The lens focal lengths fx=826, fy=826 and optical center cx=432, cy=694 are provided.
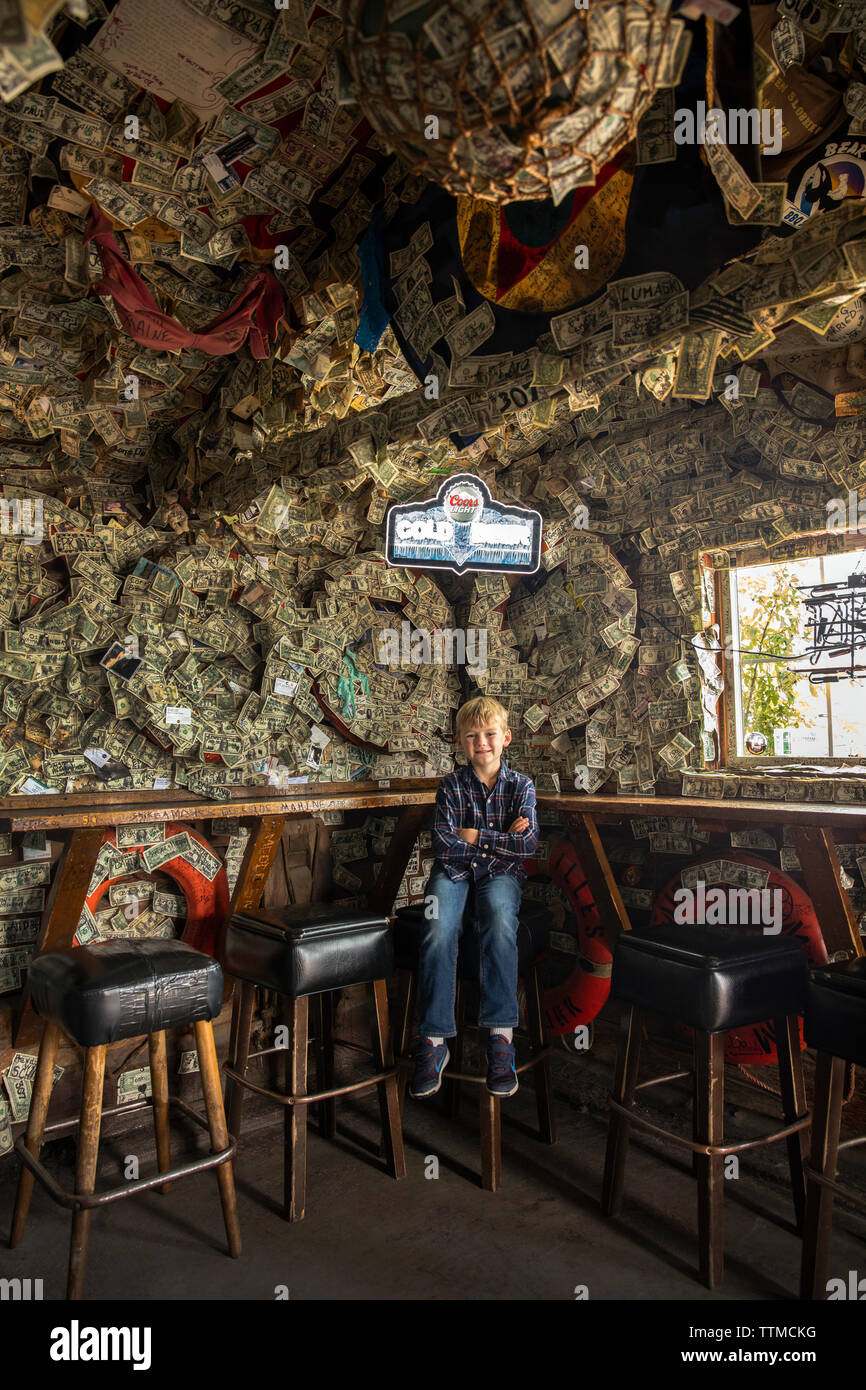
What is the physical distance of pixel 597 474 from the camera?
3.75m

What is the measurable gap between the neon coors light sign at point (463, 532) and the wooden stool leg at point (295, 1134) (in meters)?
1.68

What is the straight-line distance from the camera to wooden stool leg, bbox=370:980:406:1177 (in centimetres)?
286

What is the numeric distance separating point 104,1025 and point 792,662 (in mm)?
2774

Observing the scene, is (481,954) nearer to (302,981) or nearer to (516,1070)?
(516,1070)

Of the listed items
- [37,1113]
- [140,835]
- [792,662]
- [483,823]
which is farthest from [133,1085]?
[792,662]

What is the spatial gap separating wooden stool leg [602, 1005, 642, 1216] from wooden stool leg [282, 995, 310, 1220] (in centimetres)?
96

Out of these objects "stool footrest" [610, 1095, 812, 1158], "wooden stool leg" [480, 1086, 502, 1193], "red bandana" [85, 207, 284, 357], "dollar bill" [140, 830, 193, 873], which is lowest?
"wooden stool leg" [480, 1086, 502, 1193]

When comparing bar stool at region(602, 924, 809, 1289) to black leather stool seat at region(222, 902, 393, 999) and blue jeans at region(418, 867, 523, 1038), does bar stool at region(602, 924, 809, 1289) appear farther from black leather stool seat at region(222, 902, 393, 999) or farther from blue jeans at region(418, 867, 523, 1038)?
black leather stool seat at region(222, 902, 393, 999)

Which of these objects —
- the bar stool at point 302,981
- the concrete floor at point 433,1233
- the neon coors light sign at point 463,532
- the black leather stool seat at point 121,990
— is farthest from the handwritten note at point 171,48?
the concrete floor at point 433,1233

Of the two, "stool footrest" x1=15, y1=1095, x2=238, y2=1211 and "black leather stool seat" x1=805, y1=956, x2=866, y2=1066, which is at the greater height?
"black leather stool seat" x1=805, y1=956, x2=866, y2=1066

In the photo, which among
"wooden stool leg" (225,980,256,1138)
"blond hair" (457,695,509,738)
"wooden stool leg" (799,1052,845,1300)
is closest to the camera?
"wooden stool leg" (799,1052,845,1300)

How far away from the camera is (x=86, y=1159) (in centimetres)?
219

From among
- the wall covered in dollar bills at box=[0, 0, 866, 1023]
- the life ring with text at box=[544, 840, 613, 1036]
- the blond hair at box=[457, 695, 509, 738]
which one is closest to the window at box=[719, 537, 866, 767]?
the wall covered in dollar bills at box=[0, 0, 866, 1023]

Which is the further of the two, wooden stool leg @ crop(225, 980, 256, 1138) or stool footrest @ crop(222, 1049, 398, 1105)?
wooden stool leg @ crop(225, 980, 256, 1138)
